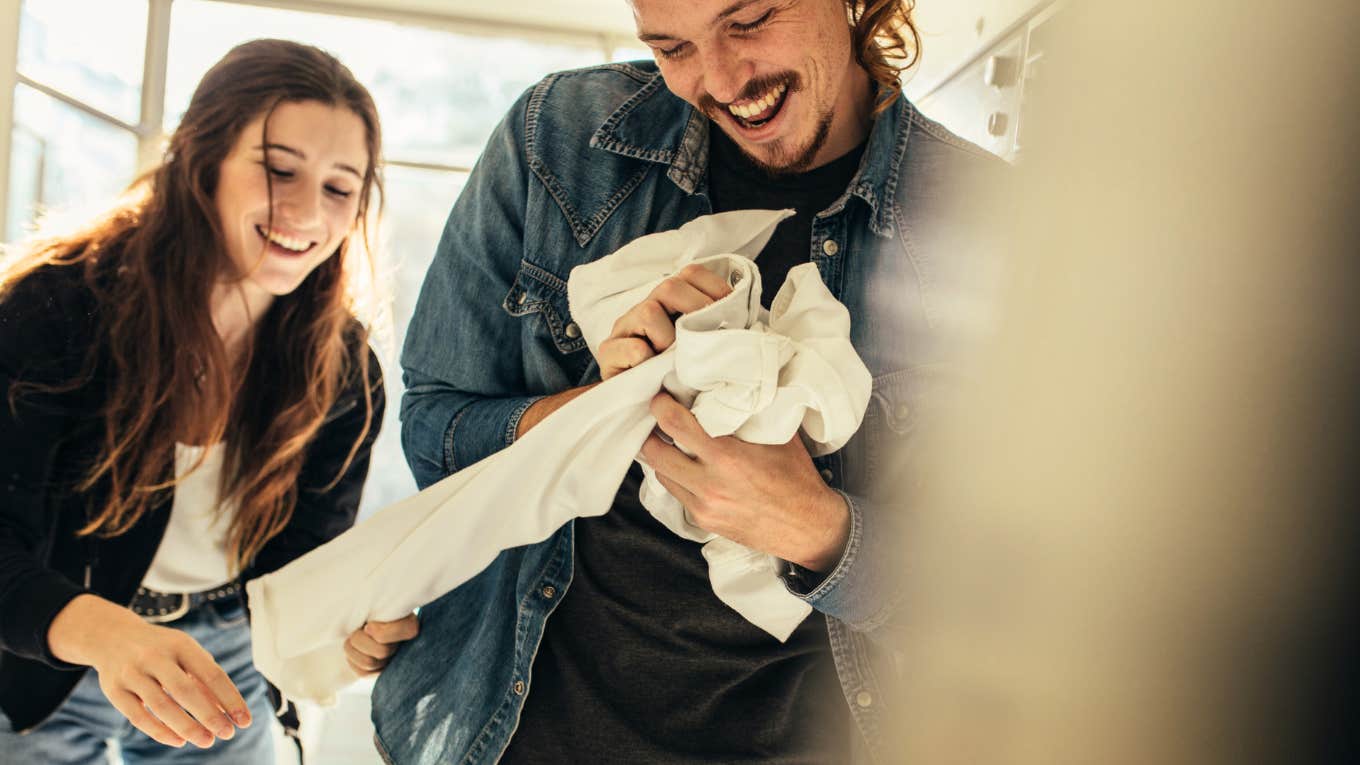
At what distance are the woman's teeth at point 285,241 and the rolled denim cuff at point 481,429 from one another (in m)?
0.70

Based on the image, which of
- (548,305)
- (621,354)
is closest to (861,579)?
(621,354)

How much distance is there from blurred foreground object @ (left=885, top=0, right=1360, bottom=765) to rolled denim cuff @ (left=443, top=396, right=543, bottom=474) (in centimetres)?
A: 69

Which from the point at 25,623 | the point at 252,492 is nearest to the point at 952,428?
the point at 25,623

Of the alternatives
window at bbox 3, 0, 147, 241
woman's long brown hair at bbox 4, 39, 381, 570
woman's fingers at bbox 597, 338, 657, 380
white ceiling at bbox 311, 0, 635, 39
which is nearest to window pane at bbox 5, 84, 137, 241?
window at bbox 3, 0, 147, 241

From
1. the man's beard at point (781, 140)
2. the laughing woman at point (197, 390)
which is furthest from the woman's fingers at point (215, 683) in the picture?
the man's beard at point (781, 140)

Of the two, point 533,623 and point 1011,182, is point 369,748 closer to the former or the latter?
point 533,623

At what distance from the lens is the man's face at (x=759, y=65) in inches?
33.6

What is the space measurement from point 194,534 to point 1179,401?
4.91 ft

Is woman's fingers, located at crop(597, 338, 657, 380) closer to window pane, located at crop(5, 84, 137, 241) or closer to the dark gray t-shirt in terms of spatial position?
the dark gray t-shirt

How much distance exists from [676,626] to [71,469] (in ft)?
2.96

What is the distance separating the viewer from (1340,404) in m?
0.15

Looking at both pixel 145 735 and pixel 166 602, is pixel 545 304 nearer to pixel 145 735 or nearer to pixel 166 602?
pixel 166 602

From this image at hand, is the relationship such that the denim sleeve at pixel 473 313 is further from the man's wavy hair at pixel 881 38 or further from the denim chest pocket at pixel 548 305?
the man's wavy hair at pixel 881 38

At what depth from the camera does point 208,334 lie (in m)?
1.43
